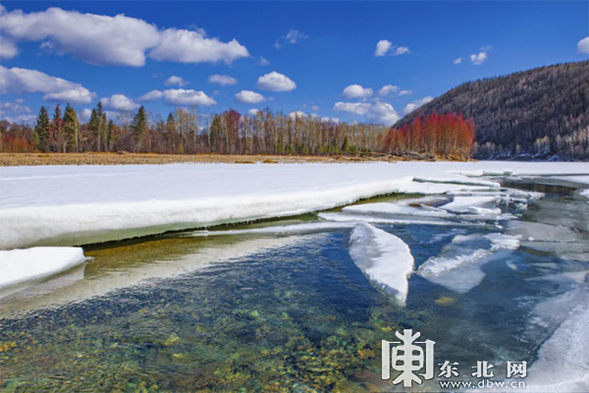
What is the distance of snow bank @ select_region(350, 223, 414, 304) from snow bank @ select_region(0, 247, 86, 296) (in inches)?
152

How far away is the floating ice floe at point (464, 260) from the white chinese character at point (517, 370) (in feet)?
4.54

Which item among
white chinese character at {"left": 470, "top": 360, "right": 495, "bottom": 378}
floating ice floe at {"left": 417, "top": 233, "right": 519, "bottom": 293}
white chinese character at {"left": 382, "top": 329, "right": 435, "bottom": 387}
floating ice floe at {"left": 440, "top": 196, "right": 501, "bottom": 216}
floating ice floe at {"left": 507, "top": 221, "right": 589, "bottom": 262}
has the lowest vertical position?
white chinese character at {"left": 382, "top": 329, "right": 435, "bottom": 387}

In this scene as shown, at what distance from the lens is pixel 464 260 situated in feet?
16.1

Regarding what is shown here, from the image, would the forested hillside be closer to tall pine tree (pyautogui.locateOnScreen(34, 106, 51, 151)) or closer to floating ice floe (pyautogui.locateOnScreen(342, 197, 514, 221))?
floating ice floe (pyautogui.locateOnScreen(342, 197, 514, 221))

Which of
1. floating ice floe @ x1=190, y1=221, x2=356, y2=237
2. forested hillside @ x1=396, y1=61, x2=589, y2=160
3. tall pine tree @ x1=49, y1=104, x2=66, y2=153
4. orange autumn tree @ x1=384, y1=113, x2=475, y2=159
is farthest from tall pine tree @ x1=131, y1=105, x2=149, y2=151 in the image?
forested hillside @ x1=396, y1=61, x2=589, y2=160

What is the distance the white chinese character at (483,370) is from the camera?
2.44 metres

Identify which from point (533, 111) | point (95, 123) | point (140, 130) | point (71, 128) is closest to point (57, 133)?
point (71, 128)

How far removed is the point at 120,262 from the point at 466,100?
16502 centimetres

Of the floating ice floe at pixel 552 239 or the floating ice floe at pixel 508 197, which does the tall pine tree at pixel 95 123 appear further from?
the floating ice floe at pixel 552 239

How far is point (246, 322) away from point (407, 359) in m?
1.45

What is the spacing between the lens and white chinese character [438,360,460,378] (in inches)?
97.1

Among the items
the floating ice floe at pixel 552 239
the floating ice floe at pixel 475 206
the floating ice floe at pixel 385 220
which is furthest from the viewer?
the floating ice floe at pixel 475 206

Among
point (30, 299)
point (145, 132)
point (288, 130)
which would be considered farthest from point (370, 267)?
point (288, 130)

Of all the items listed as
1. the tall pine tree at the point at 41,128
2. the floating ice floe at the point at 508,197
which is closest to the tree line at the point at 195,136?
the tall pine tree at the point at 41,128
